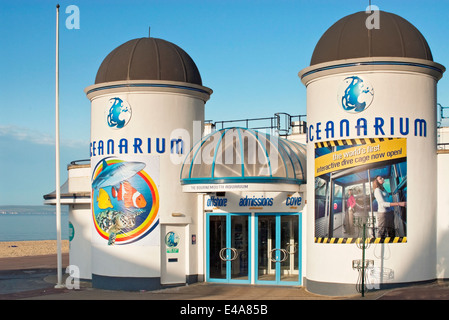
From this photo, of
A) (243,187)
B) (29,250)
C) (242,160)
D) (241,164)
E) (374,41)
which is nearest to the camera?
(374,41)

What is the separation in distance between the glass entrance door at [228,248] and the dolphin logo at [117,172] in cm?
333

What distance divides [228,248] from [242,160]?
373 cm

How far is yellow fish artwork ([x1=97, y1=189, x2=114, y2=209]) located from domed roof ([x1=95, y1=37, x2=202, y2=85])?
13.5 ft

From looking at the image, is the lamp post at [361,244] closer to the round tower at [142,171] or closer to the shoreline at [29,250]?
the round tower at [142,171]

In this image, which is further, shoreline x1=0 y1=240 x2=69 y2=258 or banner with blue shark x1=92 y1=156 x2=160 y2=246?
shoreline x1=0 y1=240 x2=69 y2=258

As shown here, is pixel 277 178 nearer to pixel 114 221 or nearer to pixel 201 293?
pixel 201 293

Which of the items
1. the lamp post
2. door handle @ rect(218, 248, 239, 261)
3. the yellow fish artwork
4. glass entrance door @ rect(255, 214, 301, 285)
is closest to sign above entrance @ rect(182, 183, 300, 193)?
glass entrance door @ rect(255, 214, 301, 285)

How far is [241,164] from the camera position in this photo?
20.5 metres

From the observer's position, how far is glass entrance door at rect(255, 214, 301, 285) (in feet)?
71.5

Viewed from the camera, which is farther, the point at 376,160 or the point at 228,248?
the point at 228,248

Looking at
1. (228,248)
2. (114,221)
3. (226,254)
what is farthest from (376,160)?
(114,221)

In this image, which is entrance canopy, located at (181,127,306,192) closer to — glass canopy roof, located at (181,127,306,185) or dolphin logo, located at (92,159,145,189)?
glass canopy roof, located at (181,127,306,185)

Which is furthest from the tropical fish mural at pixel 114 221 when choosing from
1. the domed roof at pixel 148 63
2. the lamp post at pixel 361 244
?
the lamp post at pixel 361 244

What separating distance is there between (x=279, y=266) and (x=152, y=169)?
18.7 ft
